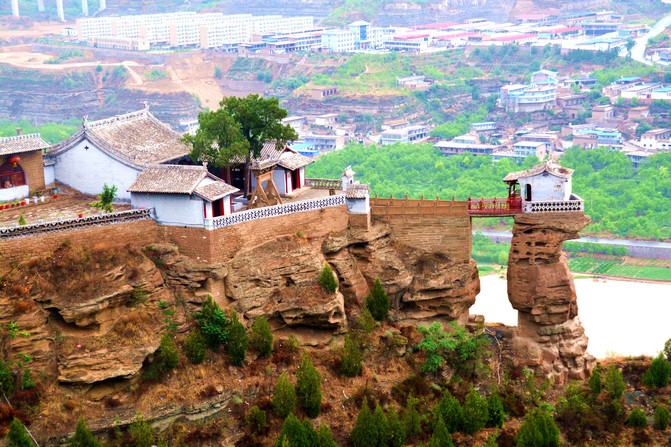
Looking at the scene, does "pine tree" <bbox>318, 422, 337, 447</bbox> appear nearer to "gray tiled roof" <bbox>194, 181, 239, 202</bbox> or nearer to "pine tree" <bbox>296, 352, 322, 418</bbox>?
"pine tree" <bbox>296, 352, 322, 418</bbox>

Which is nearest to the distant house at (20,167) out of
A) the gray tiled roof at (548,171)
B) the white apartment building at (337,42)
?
the gray tiled roof at (548,171)

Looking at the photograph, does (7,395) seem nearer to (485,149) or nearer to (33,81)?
(485,149)

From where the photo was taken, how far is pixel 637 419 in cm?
4469

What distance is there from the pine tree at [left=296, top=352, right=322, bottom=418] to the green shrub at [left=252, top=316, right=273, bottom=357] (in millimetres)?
2107

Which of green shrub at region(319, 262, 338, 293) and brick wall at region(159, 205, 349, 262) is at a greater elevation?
brick wall at region(159, 205, 349, 262)

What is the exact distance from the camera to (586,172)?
114 metres

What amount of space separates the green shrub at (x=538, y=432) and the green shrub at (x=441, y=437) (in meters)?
3.20

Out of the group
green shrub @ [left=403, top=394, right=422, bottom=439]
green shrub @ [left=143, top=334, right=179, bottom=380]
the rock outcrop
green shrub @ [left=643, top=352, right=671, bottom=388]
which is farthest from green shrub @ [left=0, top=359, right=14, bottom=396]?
green shrub @ [left=643, top=352, right=671, bottom=388]

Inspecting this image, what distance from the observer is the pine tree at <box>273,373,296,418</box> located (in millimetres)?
40281

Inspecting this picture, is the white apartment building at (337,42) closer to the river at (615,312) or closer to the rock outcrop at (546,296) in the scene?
the river at (615,312)

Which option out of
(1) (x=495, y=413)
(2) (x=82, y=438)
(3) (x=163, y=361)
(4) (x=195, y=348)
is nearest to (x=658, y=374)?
(1) (x=495, y=413)

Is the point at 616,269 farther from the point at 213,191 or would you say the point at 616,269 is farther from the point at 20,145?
the point at 20,145

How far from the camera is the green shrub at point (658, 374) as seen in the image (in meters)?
48.0

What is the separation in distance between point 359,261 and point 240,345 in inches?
372
